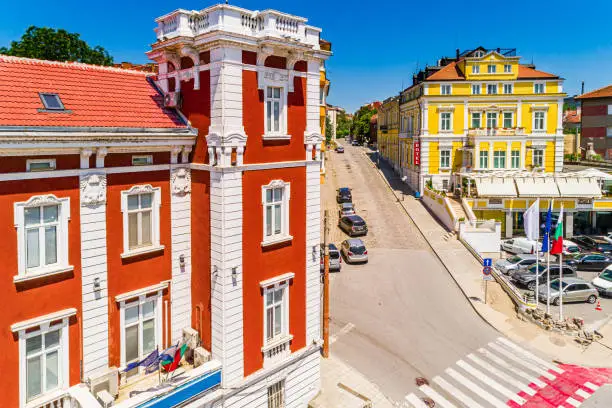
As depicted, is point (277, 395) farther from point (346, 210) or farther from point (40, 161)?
point (346, 210)

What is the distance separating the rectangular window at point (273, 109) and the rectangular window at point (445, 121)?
1630 inches

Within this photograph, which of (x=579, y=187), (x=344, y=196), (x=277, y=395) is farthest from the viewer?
(x=344, y=196)

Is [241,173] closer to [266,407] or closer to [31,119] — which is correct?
[31,119]

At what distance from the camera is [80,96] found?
1445 centimetres

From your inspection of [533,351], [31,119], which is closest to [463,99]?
[533,351]

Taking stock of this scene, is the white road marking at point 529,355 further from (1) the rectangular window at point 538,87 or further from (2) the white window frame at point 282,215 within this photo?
(1) the rectangular window at point 538,87

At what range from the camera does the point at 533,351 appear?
78.2 ft

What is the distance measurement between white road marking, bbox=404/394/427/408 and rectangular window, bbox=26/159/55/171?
1578cm

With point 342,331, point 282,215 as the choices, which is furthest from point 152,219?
point 342,331

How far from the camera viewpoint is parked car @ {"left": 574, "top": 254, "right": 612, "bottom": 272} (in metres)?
36.7

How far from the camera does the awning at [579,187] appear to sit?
45.3 metres

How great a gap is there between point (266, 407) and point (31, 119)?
1181 centimetres

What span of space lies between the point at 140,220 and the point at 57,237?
2.49 m

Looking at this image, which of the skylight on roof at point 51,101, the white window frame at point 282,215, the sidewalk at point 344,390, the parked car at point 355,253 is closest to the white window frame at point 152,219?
the skylight on roof at point 51,101
